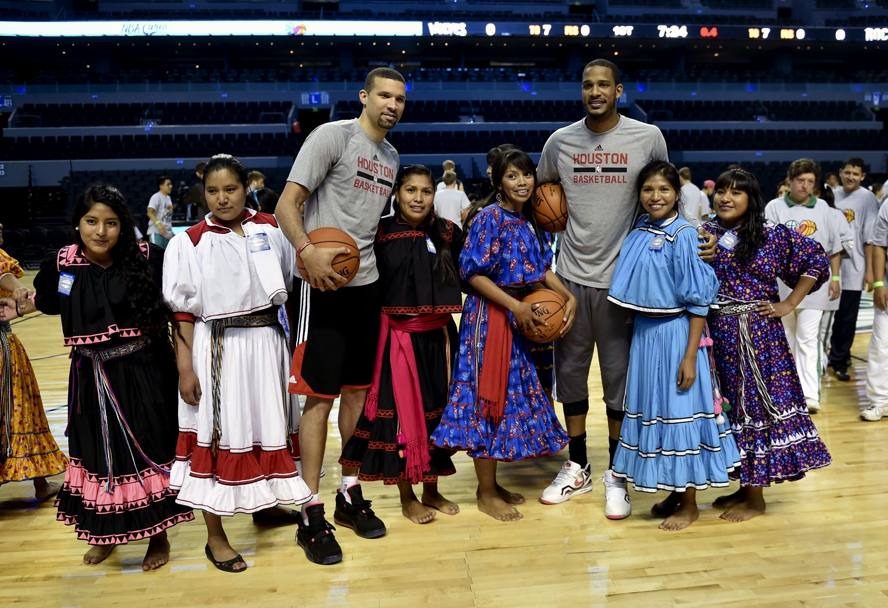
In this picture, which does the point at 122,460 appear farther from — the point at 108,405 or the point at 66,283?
the point at 66,283

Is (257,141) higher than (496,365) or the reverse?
higher

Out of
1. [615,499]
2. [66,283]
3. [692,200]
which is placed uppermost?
[692,200]

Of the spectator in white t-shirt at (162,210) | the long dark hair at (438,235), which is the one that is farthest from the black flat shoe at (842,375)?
the spectator in white t-shirt at (162,210)

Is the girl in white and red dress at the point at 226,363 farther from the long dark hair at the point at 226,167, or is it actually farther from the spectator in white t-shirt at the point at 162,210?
the spectator in white t-shirt at the point at 162,210

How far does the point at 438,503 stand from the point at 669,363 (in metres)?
1.10

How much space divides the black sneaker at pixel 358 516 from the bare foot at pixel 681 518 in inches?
43.0

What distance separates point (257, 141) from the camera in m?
17.2

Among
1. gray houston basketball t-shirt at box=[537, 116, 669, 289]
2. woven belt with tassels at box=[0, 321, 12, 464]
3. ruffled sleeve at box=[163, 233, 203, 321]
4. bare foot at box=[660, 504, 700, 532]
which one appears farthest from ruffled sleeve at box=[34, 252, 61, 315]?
bare foot at box=[660, 504, 700, 532]

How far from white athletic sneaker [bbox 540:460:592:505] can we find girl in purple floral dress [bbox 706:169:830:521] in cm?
58

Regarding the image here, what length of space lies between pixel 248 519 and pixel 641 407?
1654 millimetres

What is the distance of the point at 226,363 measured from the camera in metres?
2.46

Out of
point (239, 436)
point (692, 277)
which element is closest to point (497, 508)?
point (239, 436)

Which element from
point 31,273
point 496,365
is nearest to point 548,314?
point 496,365

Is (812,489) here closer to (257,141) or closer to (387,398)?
(387,398)
